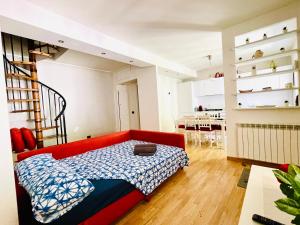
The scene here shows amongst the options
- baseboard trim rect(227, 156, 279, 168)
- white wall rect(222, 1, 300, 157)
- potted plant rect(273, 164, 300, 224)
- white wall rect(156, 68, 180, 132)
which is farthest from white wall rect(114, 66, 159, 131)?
potted plant rect(273, 164, 300, 224)

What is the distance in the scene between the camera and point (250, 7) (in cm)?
257

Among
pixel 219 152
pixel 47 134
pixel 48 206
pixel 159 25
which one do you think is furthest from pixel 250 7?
pixel 47 134

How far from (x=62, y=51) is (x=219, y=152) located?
4.37m

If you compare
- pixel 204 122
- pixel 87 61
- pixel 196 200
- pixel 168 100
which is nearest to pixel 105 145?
pixel 196 200

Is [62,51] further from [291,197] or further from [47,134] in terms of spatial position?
[291,197]

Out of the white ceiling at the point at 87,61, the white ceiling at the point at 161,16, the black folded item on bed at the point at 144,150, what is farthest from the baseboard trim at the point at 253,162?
the white ceiling at the point at 87,61

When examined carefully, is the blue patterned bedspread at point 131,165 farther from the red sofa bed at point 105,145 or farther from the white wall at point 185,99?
the white wall at point 185,99

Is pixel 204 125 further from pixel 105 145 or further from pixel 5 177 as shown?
pixel 5 177

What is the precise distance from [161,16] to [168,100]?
3515 millimetres

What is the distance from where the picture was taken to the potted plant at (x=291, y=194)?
60 cm

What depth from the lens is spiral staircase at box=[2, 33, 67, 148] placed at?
3209mm

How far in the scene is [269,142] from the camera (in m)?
2.79

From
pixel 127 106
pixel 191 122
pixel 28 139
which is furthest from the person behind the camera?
pixel 127 106

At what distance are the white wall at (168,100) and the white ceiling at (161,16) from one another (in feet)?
6.42
